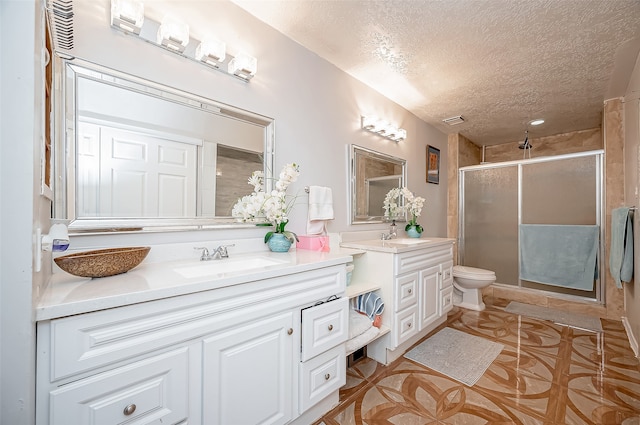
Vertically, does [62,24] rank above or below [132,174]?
above

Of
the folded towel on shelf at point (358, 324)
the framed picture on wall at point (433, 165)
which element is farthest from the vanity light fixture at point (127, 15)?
the framed picture on wall at point (433, 165)

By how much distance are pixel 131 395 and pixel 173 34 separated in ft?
4.91

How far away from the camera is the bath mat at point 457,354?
5.92 feet

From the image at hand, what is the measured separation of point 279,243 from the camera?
1.60m

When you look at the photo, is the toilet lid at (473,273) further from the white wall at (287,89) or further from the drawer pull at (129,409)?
the drawer pull at (129,409)

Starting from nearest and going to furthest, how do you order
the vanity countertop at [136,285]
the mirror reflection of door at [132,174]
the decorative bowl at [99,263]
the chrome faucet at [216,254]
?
the vanity countertop at [136,285]
the decorative bowl at [99,263]
the mirror reflection of door at [132,174]
the chrome faucet at [216,254]

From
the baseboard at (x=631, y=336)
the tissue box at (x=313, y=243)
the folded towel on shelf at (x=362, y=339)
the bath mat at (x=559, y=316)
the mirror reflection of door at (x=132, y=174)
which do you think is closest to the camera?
the mirror reflection of door at (x=132, y=174)

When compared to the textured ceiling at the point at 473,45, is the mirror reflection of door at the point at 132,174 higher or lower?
lower

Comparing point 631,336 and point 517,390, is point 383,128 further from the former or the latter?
point 631,336

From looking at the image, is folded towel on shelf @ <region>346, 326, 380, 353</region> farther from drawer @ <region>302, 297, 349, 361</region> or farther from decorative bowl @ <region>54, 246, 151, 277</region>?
decorative bowl @ <region>54, 246, 151, 277</region>

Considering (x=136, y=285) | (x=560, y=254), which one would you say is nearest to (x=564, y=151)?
(x=560, y=254)

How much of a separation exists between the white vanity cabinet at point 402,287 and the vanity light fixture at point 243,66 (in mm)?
1370

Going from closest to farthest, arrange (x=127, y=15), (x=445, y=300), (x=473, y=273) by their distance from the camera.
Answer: (x=127, y=15)
(x=445, y=300)
(x=473, y=273)

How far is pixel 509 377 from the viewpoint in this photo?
1.75 metres
